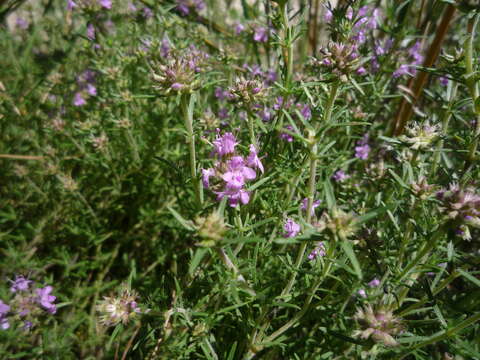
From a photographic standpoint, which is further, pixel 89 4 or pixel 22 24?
pixel 22 24

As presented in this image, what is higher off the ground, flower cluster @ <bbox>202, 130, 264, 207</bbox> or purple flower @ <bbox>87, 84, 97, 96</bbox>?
purple flower @ <bbox>87, 84, 97, 96</bbox>

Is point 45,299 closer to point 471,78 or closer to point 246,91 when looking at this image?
point 246,91

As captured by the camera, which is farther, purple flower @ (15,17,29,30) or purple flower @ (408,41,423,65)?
purple flower @ (15,17,29,30)

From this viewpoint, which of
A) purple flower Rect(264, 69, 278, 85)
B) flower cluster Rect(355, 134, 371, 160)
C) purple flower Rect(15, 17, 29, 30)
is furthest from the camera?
purple flower Rect(15, 17, 29, 30)

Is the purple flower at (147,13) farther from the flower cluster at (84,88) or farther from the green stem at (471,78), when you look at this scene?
the green stem at (471,78)

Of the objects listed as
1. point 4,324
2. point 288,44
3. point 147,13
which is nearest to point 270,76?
point 288,44

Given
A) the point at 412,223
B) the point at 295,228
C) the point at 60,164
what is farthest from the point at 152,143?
the point at 412,223

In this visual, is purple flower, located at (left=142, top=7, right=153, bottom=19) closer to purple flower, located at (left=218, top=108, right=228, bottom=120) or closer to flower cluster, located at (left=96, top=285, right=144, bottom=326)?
purple flower, located at (left=218, top=108, right=228, bottom=120)

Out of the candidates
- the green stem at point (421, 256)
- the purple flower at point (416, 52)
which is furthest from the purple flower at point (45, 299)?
the purple flower at point (416, 52)

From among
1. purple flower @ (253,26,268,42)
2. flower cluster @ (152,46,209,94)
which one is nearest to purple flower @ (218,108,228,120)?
purple flower @ (253,26,268,42)
